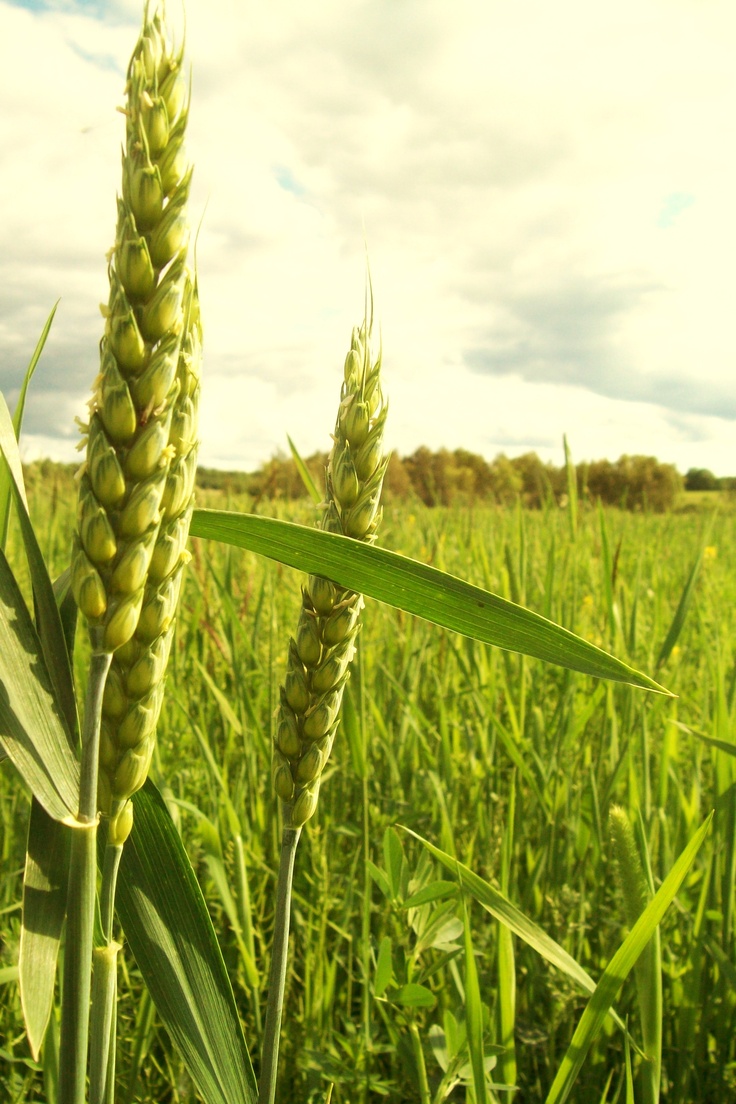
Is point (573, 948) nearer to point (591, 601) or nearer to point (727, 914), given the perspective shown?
point (727, 914)

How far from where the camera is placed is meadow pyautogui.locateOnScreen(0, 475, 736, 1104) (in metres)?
1.24

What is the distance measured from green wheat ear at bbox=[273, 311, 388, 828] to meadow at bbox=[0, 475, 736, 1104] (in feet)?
1.52

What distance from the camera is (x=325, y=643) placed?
2.30 ft

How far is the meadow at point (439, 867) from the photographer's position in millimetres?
1235

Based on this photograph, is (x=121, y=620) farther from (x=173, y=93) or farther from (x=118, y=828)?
(x=173, y=93)

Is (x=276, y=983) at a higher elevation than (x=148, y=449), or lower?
lower

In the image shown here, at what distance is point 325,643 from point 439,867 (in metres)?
1.08

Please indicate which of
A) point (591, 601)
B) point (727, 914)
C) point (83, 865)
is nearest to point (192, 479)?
point (83, 865)

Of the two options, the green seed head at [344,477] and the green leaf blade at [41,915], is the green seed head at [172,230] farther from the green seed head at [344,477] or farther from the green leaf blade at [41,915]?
the green leaf blade at [41,915]

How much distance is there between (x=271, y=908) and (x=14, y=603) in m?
1.42

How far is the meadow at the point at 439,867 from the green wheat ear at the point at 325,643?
1.52 feet

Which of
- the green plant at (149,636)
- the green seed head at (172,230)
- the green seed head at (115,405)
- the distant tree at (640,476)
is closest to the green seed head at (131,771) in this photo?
the green plant at (149,636)

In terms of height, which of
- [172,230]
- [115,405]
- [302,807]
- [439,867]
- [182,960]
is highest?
[172,230]

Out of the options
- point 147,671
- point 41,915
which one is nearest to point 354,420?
point 147,671
